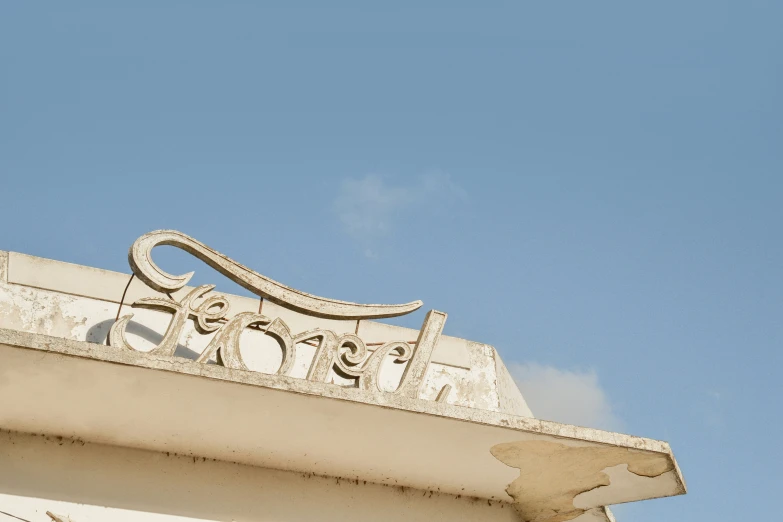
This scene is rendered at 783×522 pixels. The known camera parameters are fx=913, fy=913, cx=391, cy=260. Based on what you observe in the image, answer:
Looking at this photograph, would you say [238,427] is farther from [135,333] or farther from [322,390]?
[135,333]

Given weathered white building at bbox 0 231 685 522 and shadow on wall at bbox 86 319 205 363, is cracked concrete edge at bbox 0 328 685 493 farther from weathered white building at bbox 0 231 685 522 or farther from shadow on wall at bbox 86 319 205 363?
shadow on wall at bbox 86 319 205 363

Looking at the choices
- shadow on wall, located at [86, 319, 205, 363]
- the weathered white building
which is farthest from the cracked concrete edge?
shadow on wall, located at [86, 319, 205, 363]

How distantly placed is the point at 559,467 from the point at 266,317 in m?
2.73

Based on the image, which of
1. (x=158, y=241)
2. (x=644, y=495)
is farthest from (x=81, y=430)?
(x=644, y=495)

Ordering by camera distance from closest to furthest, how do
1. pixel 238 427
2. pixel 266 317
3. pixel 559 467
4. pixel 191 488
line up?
1. pixel 238 427
2. pixel 191 488
3. pixel 559 467
4. pixel 266 317

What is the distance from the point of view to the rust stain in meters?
7.29

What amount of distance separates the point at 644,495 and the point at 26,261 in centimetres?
576

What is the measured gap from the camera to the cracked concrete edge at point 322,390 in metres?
6.11

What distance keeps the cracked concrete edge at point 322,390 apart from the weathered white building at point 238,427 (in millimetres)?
11

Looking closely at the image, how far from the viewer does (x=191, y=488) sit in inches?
281

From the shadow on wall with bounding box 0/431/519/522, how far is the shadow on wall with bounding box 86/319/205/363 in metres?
1.03

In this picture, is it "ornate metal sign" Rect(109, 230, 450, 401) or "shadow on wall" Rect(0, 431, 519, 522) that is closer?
"shadow on wall" Rect(0, 431, 519, 522)

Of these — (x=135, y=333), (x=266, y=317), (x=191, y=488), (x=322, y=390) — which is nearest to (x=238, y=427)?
(x=191, y=488)

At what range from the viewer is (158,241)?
7477 millimetres
